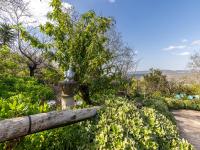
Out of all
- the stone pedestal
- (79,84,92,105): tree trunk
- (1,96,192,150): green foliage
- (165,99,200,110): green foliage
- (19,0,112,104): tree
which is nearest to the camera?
(1,96,192,150): green foliage

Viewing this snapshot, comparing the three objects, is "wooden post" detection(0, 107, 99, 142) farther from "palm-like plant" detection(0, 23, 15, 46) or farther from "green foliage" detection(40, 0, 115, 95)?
"palm-like plant" detection(0, 23, 15, 46)

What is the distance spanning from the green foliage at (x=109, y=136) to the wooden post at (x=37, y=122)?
19 centimetres

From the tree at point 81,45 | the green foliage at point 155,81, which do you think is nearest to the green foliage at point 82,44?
the tree at point 81,45

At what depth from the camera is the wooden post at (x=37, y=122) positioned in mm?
2551

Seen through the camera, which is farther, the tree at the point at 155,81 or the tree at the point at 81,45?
the tree at the point at 155,81

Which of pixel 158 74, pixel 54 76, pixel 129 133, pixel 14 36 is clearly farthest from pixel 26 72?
pixel 129 133

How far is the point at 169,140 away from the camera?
14.1 feet

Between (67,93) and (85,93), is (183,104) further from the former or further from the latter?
(67,93)

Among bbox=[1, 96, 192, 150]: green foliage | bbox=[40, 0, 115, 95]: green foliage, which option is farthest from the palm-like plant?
bbox=[1, 96, 192, 150]: green foliage

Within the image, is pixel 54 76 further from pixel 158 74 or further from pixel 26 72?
pixel 158 74

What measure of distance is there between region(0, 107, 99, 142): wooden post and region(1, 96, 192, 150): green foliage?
0.61 ft

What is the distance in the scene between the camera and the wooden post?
2.55 meters

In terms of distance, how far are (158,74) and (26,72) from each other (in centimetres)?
1381

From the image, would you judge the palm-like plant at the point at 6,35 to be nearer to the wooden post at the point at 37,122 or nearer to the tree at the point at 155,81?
the tree at the point at 155,81
